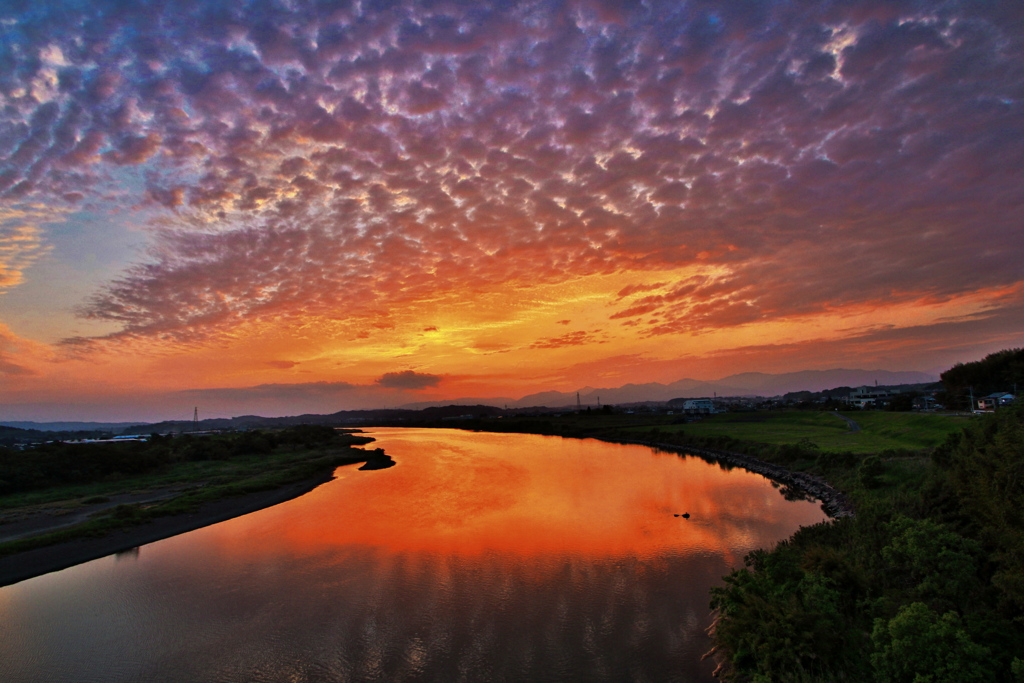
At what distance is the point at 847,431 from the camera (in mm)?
60344

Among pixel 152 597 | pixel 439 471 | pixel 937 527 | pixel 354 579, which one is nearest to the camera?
pixel 937 527

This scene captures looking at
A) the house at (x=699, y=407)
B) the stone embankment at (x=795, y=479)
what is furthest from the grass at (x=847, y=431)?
the house at (x=699, y=407)

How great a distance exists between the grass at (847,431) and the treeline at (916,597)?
1251 centimetres

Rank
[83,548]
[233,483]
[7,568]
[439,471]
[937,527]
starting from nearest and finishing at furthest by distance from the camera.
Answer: [937,527] → [7,568] → [83,548] → [233,483] → [439,471]

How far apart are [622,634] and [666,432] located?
7633 centimetres

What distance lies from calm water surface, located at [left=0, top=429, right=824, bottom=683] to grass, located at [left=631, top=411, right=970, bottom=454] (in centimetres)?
1536

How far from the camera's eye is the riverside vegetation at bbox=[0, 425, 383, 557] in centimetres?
3038

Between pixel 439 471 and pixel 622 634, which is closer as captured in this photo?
pixel 622 634

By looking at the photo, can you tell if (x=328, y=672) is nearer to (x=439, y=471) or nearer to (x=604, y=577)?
(x=604, y=577)

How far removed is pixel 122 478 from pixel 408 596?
47.4 m

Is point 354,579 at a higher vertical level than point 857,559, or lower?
lower

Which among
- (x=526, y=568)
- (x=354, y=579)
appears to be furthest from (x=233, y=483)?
(x=526, y=568)

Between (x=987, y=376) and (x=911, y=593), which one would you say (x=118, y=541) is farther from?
(x=987, y=376)

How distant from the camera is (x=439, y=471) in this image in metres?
55.9
